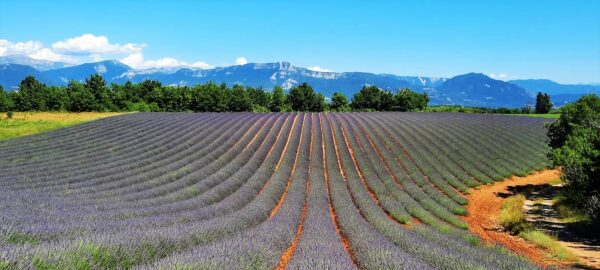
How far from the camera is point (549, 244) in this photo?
13.9 m

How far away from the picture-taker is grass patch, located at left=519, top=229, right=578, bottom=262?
1271 centimetres

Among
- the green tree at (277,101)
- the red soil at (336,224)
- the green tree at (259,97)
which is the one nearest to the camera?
the red soil at (336,224)

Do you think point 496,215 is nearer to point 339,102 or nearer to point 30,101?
point 339,102

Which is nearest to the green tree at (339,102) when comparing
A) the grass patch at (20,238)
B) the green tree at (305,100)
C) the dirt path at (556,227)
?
the green tree at (305,100)

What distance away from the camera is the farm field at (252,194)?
6344mm

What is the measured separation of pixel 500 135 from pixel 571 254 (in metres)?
28.9

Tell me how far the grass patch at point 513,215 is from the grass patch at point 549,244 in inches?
23.3

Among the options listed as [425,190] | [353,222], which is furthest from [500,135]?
[353,222]

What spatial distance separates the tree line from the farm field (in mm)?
45466

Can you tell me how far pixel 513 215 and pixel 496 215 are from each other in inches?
48.5

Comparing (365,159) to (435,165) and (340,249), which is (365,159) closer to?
(435,165)

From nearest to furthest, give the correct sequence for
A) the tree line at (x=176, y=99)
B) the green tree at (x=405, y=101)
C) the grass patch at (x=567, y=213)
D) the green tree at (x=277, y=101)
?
the grass patch at (x=567, y=213) → the tree line at (x=176, y=99) → the green tree at (x=405, y=101) → the green tree at (x=277, y=101)

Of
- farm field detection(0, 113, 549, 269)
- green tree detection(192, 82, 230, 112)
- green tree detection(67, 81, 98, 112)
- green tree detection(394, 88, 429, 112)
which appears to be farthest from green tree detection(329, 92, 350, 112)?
green tree detection(67, 81, 98, 112)

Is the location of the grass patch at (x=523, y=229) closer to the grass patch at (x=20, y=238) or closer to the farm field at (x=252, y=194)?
the farm field at (x=252, y=194)
